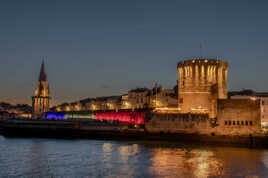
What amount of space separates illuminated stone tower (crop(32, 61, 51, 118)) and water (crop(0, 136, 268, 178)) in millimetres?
100917

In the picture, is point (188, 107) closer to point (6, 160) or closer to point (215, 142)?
point (215, 142)

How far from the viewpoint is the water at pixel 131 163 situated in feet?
79.9

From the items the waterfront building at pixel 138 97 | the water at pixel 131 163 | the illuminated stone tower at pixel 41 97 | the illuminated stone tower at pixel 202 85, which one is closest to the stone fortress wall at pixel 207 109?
the illuminated stone tower at pixel 202 85

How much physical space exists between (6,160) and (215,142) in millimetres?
28061

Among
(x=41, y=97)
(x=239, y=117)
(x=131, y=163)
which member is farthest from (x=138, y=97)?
(x=131, y=163)

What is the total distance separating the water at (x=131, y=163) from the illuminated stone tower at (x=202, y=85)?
14.9m

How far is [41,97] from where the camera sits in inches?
5335

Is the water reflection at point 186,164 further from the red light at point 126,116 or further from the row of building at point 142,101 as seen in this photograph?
the row of building at point 142,101

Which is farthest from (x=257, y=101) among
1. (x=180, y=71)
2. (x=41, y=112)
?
(x=41, y=112)

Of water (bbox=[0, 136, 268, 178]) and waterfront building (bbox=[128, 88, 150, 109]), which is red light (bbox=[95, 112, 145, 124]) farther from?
water (bbox=[0, 136, 268, 178])

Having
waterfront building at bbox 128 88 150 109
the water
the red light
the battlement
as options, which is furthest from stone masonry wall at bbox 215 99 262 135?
waterfront building at bbox 128 88 150 109

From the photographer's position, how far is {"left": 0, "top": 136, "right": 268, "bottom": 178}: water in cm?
2434

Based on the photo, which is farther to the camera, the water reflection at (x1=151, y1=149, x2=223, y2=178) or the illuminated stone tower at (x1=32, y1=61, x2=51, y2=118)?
the illuminated stone tower at (x1=32, y1=61, x2=51, y2=118)

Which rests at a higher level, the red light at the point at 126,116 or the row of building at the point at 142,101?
the row of building at the point at 142,101
